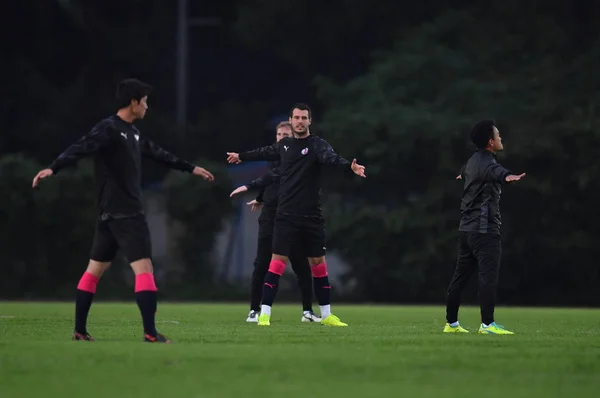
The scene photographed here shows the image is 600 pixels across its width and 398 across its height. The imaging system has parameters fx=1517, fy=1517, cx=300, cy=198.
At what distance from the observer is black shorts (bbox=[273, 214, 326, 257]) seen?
53.1 ft

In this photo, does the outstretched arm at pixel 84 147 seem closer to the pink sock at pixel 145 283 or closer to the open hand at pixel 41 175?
the open hand at pixel 41 175

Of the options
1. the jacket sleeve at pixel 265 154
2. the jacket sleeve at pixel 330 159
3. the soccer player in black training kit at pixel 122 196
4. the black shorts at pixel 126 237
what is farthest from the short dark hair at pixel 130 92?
the jacket sleeve at pixel 265 154

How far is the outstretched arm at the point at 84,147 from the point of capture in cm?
1211

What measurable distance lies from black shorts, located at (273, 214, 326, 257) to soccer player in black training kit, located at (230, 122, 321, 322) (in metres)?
1.38

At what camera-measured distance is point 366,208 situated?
34.2 metres

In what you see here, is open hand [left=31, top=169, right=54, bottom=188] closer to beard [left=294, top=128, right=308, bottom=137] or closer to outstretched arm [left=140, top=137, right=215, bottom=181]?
outstretched arm [left=140, top=137, right=215, bottom=181]

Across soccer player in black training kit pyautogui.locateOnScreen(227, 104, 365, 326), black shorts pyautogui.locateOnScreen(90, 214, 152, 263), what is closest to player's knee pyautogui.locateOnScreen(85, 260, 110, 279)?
black shorts pyautogui.locateOnScreen(90, 214, 152, 263)

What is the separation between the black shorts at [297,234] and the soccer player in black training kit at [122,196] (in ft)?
12.1

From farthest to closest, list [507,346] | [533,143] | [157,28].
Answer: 1. [157,28]
2. [533,143]
3. [507,346]

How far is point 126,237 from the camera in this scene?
12.4 metres

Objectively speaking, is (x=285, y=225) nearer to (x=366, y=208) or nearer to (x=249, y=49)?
(x=366, y=208)

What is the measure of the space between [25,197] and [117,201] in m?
21.8

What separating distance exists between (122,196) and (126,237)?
35 cm

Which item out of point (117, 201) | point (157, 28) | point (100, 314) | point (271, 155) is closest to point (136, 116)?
point (117, 201)
